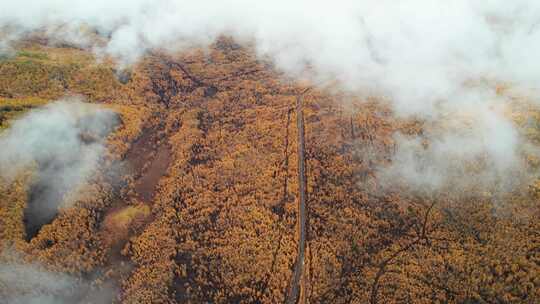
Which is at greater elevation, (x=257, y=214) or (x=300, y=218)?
(x=300, y=218)

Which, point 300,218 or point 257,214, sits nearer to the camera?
point 257,214

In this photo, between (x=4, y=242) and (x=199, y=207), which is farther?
(x=199, y=207)

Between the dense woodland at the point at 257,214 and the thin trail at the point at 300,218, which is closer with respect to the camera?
the thin trail at the point at 300,218

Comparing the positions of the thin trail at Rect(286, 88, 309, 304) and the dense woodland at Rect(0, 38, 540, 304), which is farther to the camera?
the dense woodland at Rect(0, 38, 540, 304)

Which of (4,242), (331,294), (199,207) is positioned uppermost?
(199,207)

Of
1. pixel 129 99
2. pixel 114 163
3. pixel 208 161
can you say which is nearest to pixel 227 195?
pixel 208 161

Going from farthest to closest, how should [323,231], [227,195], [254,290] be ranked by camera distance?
1. [227,195]
2. [323,231]
3. [254,290]

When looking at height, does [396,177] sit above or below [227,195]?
above

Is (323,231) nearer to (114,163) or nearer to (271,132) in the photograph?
(271,132)
